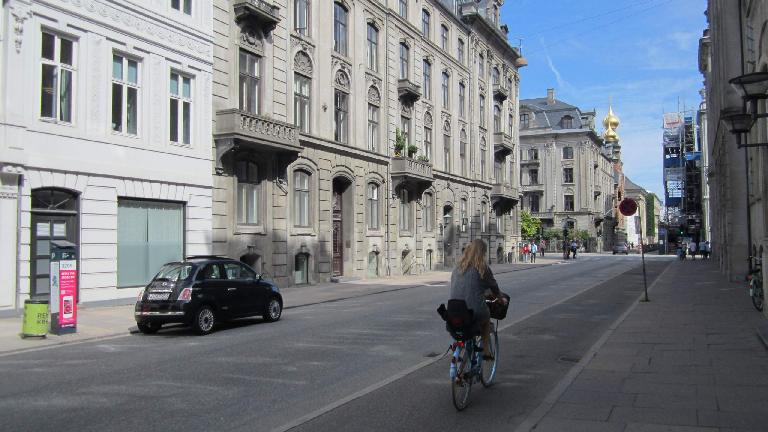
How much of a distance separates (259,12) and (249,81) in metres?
2.55

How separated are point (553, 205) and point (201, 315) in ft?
282

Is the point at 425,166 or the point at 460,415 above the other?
the point at 425,166

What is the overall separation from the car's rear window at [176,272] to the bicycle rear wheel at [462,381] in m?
8.23

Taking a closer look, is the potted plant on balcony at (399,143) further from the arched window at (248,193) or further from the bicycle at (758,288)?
the bicycle at (758,288)

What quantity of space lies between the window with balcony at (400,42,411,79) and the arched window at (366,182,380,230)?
287 inches

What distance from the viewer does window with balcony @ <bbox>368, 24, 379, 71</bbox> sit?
33.6 metres

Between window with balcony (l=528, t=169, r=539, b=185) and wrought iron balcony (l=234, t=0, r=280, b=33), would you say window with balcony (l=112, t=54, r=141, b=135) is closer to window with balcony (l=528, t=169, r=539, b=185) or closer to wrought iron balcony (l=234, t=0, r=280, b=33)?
wrought iron balcony (l=234, t=0, r=280, b=33)

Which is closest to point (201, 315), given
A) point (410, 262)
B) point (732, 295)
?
point (732, 295)

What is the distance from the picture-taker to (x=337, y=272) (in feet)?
101

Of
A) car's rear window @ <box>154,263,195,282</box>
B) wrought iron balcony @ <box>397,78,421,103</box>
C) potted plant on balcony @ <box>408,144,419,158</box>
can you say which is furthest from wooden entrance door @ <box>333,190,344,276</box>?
car's rear window @ <box>154,263,195,282</box>

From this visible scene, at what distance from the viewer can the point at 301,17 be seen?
92.0 feet

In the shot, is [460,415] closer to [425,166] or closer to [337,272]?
[337,272]

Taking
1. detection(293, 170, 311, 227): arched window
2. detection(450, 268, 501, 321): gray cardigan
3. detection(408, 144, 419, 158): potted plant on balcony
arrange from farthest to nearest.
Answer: detection(408, 144, 419, 158): potted plant on balcony < detection(293, 170, 311, 227): arched window < detection(450, 268, 501, 321): gray cardigan

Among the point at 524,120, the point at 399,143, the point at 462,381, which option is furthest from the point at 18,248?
the point at 524,120
